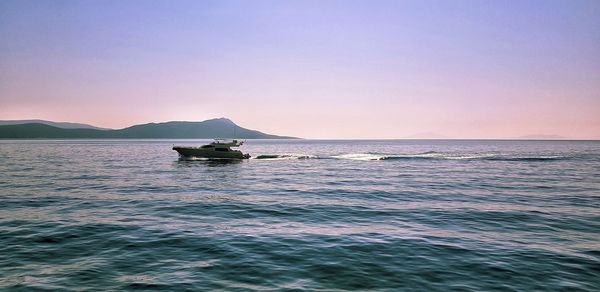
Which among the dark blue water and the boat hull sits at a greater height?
the boat hull

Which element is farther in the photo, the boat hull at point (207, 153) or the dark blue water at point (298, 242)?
the boat hull at point (207, 153)

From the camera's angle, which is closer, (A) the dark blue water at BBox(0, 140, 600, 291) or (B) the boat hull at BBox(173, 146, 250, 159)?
(A) the dark blue water at BBox(0, 140, 600, 291)

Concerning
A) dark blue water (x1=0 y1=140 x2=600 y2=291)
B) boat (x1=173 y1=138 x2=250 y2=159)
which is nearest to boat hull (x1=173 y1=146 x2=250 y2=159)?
boat (x1=173 y1=138 x2=250 y2=159)

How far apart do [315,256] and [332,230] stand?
3772 millimetres

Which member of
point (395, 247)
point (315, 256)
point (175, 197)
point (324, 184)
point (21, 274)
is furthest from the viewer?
point (324, 184)

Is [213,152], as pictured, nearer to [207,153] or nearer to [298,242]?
[207,153]

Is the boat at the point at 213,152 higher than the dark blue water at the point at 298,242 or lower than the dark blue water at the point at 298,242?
higher

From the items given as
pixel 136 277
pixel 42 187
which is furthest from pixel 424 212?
pixel 42 187

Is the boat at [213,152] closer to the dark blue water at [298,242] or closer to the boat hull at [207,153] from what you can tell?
the boat hull at [207,153]

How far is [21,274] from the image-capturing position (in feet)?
31.2

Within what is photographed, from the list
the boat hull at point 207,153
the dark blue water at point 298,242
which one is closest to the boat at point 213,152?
the boat hull at point 207,153

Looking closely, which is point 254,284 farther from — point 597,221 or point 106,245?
point 597,221

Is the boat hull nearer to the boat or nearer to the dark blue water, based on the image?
the boat

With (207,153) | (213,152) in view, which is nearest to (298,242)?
(213,152)
